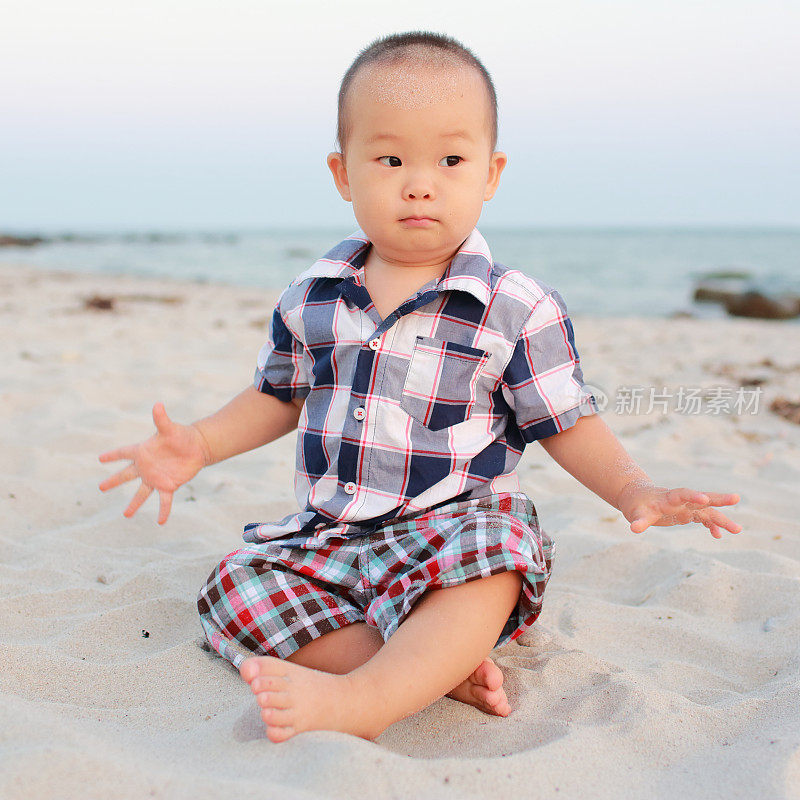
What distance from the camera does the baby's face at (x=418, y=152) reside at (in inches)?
66.4

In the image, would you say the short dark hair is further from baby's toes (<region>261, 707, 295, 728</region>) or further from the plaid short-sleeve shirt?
baby's toes (<region>261, 707, 295, 728</region>)

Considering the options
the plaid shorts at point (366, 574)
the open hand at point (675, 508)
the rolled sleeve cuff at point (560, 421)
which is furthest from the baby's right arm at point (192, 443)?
the open hand at point (675, 508)

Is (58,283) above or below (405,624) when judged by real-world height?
below

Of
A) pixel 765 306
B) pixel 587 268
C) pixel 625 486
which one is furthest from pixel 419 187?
pixel 587 268

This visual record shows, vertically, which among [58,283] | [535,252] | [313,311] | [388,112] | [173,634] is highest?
[388,112]

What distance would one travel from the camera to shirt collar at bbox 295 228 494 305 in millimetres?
1767

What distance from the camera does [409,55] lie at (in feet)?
5.65

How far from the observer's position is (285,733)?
4.25 ft

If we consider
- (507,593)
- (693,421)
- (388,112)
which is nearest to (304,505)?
(507,593)

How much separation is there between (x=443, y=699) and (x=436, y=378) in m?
0.66

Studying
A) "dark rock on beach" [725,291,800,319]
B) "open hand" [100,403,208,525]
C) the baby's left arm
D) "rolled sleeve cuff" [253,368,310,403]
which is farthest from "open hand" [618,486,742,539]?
"dark rock on beach" [725,291,800,319]

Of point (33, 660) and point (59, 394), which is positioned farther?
point (59, 394)

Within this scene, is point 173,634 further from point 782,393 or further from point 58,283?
Answer: point 58,283

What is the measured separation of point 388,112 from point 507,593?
3.27 ft
